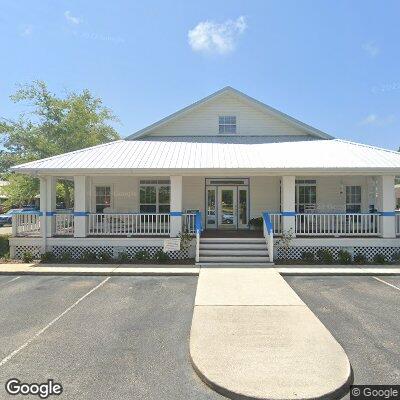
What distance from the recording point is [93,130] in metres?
28.9

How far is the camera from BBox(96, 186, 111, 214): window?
1780cm

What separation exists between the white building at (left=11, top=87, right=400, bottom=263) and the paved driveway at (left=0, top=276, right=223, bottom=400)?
4.14m

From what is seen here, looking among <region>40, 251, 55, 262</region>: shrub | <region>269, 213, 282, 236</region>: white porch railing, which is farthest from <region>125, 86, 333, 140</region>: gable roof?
<region>40, 251, 55, 262</region>: shrub

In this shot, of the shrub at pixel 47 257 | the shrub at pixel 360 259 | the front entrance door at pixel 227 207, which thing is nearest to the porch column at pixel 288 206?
the shrub at pixel 360 259

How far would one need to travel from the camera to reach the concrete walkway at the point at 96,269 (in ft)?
37.2

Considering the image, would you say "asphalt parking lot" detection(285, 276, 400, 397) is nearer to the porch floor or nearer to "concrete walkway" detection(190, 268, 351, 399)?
"concrete walkway" detection(190, 268, 351, 399)

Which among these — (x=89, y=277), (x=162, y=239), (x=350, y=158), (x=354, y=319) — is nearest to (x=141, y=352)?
(x=354, y=319)

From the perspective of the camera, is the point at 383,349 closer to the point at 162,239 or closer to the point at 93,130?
the point at 162,239

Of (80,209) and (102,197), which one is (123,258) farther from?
(102,197)

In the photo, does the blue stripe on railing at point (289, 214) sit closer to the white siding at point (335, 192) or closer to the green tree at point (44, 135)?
the white siding at point (335, 192)

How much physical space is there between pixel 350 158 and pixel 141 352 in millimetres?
12357

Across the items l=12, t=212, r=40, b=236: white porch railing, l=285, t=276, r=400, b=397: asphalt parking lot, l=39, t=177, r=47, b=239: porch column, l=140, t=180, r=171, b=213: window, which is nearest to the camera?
l=285, t=276, r=400, b=397: asphalt parking lot

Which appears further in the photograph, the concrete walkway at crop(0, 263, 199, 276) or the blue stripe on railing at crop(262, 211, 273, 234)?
the blue stripe on railing at crop(262, 211, 273, 234)

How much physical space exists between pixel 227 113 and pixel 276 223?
7313 mm
